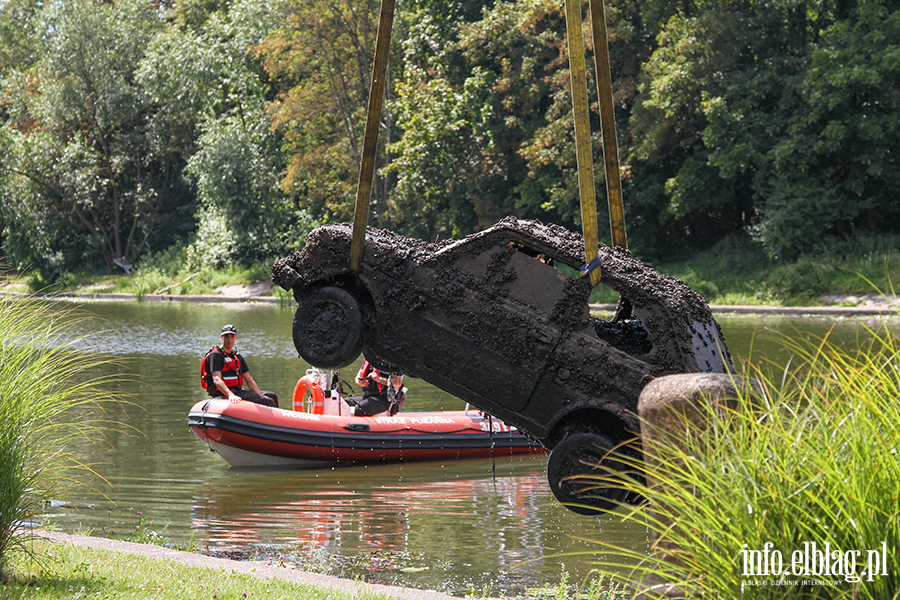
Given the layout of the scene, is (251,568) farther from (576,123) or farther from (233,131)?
(233,131)

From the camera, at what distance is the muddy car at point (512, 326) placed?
7.25 meters

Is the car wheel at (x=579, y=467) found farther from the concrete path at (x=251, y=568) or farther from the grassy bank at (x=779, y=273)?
the grassy bank at (x=779, y=273)

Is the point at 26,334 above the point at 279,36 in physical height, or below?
below

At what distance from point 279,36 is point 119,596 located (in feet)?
146

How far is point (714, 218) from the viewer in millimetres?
43719

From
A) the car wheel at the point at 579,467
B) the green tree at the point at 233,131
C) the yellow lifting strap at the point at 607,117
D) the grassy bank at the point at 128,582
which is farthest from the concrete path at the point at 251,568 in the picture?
the green tree at the point at 233,131

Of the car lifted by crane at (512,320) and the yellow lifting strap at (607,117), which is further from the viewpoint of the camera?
the yellow lifting strap at (607,117)

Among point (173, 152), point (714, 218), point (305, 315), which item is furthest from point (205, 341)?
point (173, 152)

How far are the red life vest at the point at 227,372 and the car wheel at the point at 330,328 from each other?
6.42m

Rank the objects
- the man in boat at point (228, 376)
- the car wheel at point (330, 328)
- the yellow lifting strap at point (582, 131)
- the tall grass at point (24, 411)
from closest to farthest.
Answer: the tall grass at point (24, 411) → the yellow lifting strap at point (582, 131) → the car wheel at point (330, 328) → the man in boat at point (228, 376)

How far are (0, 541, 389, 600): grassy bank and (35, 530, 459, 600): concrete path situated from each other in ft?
0.42

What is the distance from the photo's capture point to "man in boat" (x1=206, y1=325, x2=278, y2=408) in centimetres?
1351

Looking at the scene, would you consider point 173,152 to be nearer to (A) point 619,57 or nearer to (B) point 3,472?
(A) point 619,57

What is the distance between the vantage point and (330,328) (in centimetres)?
748
